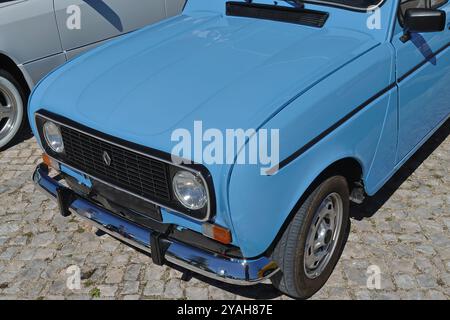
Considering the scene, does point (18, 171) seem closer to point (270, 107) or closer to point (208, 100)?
point (208, 100)

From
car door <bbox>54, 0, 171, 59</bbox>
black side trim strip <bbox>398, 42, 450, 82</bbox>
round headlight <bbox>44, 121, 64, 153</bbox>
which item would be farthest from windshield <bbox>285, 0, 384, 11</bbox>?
car door <bbox>54, 0, 171, 59</bbox>

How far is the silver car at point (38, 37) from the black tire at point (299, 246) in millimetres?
3365

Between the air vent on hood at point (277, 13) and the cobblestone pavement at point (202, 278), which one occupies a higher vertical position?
the air vent on hood at point (277, 13)

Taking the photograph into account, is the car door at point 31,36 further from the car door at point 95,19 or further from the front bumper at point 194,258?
the front bumper at point 194,258

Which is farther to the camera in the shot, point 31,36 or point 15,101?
point 15,101

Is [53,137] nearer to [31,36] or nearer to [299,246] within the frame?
[299,246]

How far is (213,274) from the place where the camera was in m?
2.60

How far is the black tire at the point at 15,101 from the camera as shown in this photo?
4848 millimetres

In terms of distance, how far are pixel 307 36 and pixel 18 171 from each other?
2.99m

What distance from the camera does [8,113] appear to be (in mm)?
5016

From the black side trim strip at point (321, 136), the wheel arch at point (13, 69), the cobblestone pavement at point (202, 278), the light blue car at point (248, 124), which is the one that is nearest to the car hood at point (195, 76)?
the light blue car at point (248, 124)

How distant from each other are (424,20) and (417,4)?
544mm

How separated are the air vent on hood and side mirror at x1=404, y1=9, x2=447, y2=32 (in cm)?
55

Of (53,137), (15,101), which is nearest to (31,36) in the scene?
(15,101)
